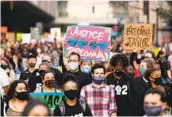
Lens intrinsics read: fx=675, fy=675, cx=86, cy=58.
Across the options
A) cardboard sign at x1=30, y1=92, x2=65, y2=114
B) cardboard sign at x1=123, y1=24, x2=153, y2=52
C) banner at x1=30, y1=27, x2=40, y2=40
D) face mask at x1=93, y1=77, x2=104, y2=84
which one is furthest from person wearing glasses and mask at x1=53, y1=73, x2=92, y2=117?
banner at x1=30, y1=27, x2=40, y2=40

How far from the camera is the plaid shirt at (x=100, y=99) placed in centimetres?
850

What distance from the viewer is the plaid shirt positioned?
850 cm

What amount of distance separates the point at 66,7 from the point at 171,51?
210ft

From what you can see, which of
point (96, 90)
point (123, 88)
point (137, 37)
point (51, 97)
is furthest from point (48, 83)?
point (137, 37)

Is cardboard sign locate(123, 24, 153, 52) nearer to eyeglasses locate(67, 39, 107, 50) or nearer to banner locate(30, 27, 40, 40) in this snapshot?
eyeglasses locate(67, 39, 107, 50)

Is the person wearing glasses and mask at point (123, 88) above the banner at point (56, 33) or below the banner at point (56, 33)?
below

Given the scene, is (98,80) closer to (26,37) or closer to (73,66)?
(73,66)

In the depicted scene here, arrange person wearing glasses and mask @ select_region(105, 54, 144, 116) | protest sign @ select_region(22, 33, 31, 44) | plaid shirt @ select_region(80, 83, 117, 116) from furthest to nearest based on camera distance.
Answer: protest sign @ select_region(22, 33, 31, 44), person wearing glasses and mask @ select_region(105, 54, 144, 116), plaid shirt @ select_region(80, 83, 117, 116)

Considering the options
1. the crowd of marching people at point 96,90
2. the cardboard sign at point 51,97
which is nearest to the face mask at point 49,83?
the crowd of marching people at point 96,90

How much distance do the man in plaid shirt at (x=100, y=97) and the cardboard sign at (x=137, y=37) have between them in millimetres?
5607

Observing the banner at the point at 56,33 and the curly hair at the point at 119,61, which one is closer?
the curly hair at the point at 119,61

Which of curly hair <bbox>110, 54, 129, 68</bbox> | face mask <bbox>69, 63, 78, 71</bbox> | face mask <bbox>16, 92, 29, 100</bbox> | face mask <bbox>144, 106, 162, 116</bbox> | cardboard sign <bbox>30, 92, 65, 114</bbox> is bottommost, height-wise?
cardboard sign <bbox>30, 92, 65, 114</bbox>

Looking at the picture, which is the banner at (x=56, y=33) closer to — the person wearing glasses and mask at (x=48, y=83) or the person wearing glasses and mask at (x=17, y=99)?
the person wearing glasses and mask at (x=48, y=83)

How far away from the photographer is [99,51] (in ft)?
40.3
